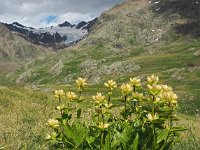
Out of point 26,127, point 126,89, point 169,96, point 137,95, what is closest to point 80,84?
point 126,89

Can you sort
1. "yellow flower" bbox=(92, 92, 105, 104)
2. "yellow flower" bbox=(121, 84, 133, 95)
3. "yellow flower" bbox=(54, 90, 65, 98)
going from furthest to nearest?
"yellow flower" bbox=(54, 90, 65, 98) < "yellow flower" bbox=(121, 84, 133, 95) < "yellow flower" bbox=(92, 92, 105, 104)

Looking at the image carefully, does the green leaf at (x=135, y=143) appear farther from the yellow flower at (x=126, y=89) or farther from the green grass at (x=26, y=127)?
the green grass at (x=26, y=127)

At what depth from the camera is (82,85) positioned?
21.9 ft

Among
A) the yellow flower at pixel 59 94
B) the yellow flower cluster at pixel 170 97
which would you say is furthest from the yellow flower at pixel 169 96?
the yellow flower at pixel 59 94

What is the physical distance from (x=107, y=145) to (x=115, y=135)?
53cm

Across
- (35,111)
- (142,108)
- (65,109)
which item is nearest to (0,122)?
(35,111)

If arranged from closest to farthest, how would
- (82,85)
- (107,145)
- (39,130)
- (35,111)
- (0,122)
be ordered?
(107,145), (82,85), (39,130), (0,122), (35,111)

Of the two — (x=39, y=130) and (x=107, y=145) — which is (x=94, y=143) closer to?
(x=107, y=145)

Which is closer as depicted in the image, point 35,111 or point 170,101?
point 170,101

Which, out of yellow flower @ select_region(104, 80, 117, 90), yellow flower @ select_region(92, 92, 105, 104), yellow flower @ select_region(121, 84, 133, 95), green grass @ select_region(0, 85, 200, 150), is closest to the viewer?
yellow flower @ select_region(92, 92, 105, 104)

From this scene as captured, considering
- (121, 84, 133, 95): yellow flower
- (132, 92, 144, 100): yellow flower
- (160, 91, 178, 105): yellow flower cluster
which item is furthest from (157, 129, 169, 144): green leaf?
(121, 84, 133, 95): yellow flower

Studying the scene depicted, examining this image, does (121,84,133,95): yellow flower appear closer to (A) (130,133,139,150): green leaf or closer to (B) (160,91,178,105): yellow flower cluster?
(B) (160,91,178,105): yellow flower cluster

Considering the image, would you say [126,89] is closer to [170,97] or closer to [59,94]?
[170,97]

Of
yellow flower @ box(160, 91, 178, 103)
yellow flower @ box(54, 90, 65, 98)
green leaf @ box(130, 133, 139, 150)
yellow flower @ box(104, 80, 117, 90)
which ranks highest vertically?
yellow flower @ box(104, 80, 117, 90)
